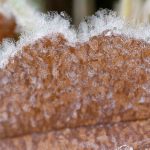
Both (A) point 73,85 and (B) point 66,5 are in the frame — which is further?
(B) point 66,5

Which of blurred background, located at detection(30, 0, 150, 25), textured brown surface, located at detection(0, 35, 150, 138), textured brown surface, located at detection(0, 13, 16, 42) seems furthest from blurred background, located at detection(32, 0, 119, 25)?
textured brown surface, located at detection(0, 35, 150, 138)

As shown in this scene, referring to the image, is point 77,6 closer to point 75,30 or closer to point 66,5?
point 66,5

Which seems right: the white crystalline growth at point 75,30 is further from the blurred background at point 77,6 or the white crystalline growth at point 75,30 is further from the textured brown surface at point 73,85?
the blurred background at point 77,6

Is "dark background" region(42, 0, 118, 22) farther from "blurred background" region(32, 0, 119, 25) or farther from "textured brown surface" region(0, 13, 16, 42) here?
"textured brown surface" region(0, 13, 16, 42)

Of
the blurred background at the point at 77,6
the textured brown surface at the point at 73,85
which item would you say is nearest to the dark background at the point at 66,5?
the blurred background at the point at 77,6

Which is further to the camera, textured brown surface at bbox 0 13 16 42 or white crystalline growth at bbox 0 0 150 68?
textured brown surface at bbox 0 13 16 42

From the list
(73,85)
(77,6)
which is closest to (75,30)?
(73,85)
